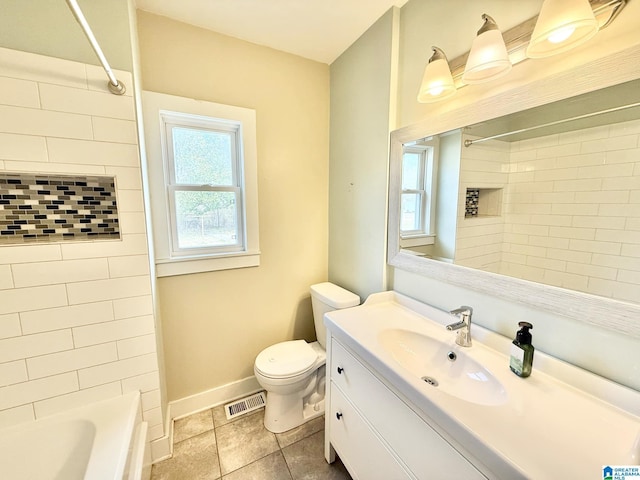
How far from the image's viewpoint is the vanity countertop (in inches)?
21.9

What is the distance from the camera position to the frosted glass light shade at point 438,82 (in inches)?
42.9

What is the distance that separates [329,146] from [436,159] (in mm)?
889

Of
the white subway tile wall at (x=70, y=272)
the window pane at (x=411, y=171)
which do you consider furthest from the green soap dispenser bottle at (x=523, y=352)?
the white subway tile wall at (x=70, y=272)

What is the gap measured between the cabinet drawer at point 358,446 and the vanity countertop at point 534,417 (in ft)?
0.92

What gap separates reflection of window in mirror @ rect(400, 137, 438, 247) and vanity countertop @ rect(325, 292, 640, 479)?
541 mm

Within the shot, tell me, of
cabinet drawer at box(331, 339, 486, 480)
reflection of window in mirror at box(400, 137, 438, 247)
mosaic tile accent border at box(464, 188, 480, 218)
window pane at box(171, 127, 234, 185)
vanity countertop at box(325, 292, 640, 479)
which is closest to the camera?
vanity countertop at box(325, 292, 640, 479)

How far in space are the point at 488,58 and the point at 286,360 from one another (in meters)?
1.72

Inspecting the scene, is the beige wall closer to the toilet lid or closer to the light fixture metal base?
the toilet lid

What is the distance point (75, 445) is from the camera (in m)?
1.09

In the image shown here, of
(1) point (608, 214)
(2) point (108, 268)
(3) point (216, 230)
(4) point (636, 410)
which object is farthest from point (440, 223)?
(2) point (108, 268)

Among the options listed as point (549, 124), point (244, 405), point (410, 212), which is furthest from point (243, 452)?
point (549, 124)

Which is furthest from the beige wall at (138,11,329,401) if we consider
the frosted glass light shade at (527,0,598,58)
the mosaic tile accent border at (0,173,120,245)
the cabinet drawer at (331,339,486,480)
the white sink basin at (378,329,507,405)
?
the frosted glass light shade at (527,0,598,58)

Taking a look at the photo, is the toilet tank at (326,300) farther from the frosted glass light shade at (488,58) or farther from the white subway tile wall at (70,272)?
the frosted glass light shade at (488,58)

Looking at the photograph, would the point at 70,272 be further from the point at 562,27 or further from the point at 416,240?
the point at 562,27
